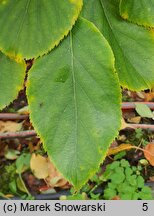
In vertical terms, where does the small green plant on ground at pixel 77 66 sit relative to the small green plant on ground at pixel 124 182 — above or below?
above

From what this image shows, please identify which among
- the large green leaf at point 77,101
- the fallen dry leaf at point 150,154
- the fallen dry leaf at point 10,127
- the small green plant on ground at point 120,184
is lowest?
the small green plant on ground at point 120,184

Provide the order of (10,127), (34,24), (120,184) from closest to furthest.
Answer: (34,24), (120,184), (10,127)

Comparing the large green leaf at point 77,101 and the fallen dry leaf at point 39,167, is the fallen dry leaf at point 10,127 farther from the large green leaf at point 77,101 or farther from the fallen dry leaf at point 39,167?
the large green leaf at point 77,101

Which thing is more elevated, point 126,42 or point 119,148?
point 126,42

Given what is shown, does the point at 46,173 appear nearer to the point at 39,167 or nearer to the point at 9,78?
the point at 39,167

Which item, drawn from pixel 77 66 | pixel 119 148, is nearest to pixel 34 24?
pixel 77 66

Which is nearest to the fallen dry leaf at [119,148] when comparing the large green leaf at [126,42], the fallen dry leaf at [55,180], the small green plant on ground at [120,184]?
the small green plant on ground at [120,184]

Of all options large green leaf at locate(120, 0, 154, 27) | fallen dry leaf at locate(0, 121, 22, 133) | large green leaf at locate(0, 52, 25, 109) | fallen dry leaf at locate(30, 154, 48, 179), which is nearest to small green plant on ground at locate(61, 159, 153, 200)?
fallen dry leaf at locate(30, 154, 48, 179)
